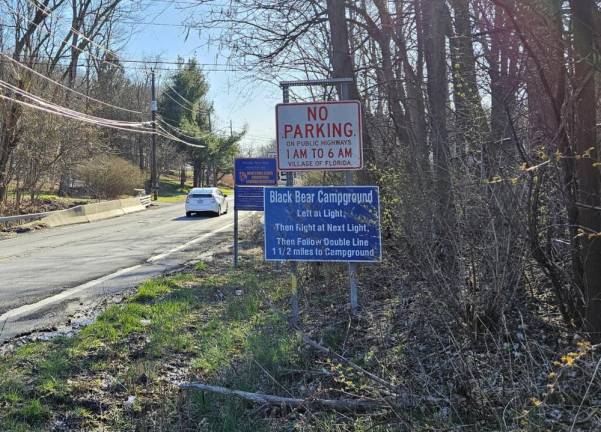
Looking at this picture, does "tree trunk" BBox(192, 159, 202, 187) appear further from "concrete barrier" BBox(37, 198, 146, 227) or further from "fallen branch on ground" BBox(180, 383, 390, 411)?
"fallen branch on ground" BBox(180, 383, 390, 411)

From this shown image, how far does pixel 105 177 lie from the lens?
34094mm

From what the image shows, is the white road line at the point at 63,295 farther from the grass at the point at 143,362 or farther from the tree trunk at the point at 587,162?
the tree trunk at the point at 587,162

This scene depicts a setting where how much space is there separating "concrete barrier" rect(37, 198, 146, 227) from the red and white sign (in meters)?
18.3

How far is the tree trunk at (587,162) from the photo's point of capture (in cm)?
310

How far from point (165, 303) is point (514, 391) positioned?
5426 mm

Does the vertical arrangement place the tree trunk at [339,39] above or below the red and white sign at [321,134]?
above

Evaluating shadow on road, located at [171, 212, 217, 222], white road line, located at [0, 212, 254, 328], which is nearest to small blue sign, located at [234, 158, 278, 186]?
white road line, located at [0, 212, 254, 328]

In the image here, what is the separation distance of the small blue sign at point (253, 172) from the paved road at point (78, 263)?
257 centimetres

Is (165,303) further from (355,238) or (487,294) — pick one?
(487,294)

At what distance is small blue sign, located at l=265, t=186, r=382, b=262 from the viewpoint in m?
5.68

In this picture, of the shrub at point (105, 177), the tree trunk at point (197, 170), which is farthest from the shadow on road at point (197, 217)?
the tree trunk at point (197, 170)

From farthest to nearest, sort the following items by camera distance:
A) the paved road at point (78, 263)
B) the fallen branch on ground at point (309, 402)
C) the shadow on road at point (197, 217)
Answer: the shadow on road at point (197, 217) < the paved road at point (78, 263) < the fallen branch on ground at point (309, 402)

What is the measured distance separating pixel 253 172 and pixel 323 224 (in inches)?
197

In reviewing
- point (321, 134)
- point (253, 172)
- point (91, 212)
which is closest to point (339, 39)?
point (321, 134)
